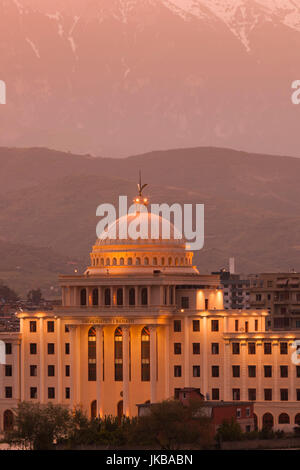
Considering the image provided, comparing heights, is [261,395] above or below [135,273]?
below

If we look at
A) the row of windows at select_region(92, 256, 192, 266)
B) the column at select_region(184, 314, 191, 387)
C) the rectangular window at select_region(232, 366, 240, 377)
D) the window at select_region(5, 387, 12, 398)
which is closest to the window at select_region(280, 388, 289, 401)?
the rectangular window at select_region(232, 366, 240, 377)

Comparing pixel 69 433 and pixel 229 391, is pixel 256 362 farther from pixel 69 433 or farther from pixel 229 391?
pixel 69 433

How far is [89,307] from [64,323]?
13.9ft

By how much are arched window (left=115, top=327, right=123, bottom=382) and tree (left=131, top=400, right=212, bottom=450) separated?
28.2 meters

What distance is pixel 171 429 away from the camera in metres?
154

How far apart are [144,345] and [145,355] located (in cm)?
109

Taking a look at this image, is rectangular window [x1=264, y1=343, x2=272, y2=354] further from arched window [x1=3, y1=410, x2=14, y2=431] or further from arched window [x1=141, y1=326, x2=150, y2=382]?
arched window [x1=3, y1=410, x2=14, y2=431]

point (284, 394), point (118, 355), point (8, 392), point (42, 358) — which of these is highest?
point (42, 358)

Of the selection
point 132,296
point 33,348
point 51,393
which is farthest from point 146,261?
point 51,393

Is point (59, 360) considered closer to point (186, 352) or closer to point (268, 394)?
point (186, 352)

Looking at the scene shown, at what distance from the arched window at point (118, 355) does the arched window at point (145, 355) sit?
2.34 m

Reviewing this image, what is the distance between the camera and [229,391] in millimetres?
182750
